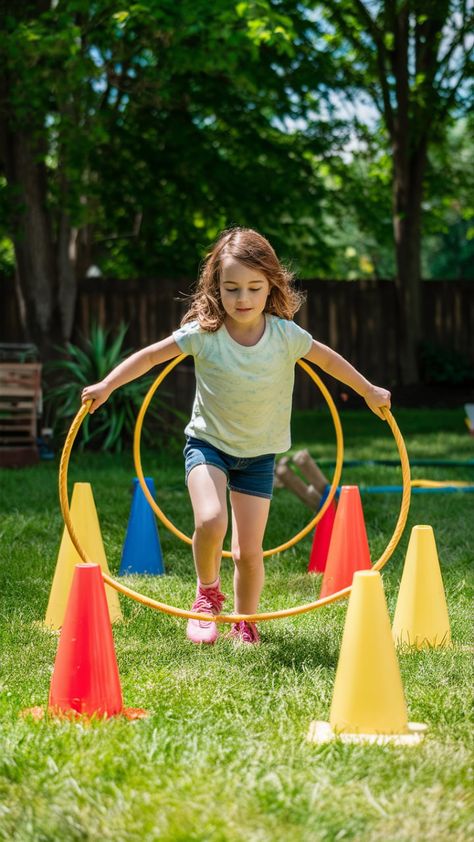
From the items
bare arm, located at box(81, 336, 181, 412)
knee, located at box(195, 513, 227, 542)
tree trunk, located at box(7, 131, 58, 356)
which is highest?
tree trunk, located at box(7, 131, 58, 356)

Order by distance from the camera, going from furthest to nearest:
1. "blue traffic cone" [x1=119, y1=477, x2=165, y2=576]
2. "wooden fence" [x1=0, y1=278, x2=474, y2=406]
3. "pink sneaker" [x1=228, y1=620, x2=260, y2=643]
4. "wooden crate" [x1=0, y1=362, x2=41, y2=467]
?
"wooden fence" [x1=0, y1=278, x2=474, y2=406]
"wooden crate" [x1=0, y1=362, x2=41, y2=467]
"blue traffic cone" [x1=119, y1=477, x2=165, y2=576]
"pink sneaker" [x1=228, y1=620, x2=260, y2=643]

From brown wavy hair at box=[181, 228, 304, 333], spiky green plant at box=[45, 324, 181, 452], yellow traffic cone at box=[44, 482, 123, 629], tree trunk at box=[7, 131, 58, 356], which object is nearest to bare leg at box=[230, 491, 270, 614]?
yellow traffic cone at box=[44, 482, 123, 629]

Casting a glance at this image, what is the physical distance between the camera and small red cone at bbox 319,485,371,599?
4992 mm

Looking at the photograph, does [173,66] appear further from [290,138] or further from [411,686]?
[411,686]

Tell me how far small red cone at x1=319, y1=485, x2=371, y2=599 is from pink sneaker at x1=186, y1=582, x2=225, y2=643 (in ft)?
2.59

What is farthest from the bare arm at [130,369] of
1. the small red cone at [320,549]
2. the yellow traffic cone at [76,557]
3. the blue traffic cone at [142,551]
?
the small red cone at [320,549]

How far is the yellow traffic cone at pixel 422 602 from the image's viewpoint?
165 inches

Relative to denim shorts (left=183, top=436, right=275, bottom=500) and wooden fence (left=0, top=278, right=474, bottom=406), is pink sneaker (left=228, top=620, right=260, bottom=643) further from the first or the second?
wooden fence (left=0, top=278, right=474, bottom=406)

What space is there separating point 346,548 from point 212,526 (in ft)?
3.75

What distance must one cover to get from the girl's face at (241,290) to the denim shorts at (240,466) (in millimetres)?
558

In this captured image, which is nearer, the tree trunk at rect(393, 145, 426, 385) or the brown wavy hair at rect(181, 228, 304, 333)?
the brown wavy hair at rect(181, 228, 304, 333)

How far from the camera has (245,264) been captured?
13.6 ft

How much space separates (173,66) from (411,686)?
26.8 feet

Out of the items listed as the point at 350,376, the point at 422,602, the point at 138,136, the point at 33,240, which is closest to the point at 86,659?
the point at 422,602
